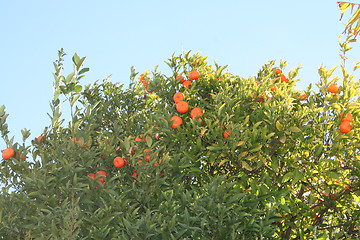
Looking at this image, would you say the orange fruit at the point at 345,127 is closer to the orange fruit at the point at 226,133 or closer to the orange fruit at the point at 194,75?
the orange fruit at the point at 226,133

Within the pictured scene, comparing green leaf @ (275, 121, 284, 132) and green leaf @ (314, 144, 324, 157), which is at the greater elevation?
green leaf @ (275, 121, 284, 132)

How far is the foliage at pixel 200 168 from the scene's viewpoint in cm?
404

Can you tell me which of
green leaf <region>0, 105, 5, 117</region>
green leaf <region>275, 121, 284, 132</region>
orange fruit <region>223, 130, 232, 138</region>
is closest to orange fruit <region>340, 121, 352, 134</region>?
green leaf <region>275, 121, 284, 132</region>

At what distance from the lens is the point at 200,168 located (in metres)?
5.26

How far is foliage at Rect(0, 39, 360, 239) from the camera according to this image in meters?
4.04

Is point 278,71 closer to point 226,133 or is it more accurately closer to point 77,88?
point 226,133

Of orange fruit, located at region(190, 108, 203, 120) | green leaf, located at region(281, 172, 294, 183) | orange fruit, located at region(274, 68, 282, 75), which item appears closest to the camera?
green leaf, located at region(281, 172, 294, 183)

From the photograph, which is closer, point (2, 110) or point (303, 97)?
point (2, 110)

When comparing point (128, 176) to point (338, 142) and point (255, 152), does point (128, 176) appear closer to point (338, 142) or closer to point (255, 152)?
point (255, 152)

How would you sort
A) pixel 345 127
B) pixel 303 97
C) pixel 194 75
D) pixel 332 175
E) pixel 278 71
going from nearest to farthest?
pixel 332 175 < pixel 345 127 < pixel 303 97 < pixel 194 75 < pixel 278 71

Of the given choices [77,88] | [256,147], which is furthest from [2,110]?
[256,147]

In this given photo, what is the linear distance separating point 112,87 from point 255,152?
2.99 metres

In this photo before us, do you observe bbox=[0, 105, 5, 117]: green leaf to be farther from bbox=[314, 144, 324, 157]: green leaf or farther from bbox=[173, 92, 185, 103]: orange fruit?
bbox=[314, 144, 324, 157]: green leaf

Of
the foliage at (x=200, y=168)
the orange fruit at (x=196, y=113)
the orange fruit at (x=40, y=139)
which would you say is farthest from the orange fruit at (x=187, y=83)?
the orange fruit at (x=40, y=139)
